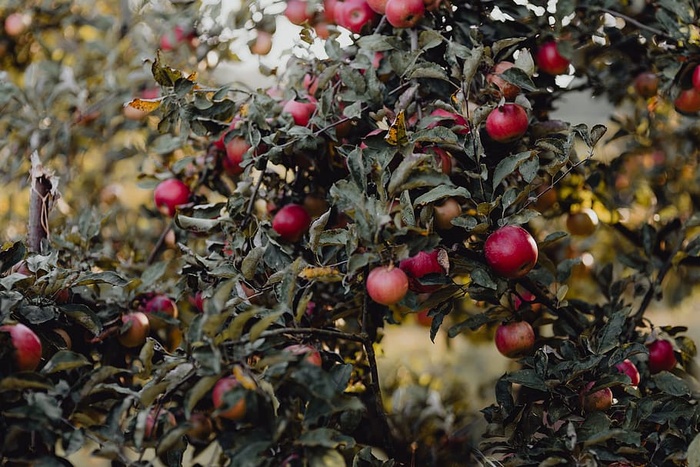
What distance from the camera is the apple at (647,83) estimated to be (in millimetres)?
2043

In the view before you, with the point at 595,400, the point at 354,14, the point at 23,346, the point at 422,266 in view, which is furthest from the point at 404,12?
the point at 23,346

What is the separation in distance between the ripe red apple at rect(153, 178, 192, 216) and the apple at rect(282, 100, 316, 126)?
426mm

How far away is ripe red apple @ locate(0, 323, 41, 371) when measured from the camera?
3.69ft

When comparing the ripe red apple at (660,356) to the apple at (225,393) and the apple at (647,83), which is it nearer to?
the apple at (647,83)

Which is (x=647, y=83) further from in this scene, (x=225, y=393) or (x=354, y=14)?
(x=225, y=393)

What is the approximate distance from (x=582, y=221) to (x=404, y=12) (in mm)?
901

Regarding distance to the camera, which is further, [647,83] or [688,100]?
[647,83]

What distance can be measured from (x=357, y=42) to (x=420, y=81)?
0.51 feet

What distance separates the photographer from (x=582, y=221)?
2.04 meters

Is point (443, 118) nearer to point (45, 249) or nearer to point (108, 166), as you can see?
point (45, 249)

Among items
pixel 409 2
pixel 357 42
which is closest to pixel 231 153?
pixel 357 42

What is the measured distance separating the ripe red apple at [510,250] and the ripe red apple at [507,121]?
7.8 inches

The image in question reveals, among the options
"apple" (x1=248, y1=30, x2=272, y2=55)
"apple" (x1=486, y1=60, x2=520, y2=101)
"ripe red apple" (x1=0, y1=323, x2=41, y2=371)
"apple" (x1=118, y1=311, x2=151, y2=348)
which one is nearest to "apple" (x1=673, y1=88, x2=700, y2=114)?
"apple" (x1=486, y1=60, x2=520, y2=101)

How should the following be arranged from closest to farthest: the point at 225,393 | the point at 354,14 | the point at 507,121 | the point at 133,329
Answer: the point at 225,393
the point at 507,121
the point at 133,329
the point at 354,14
